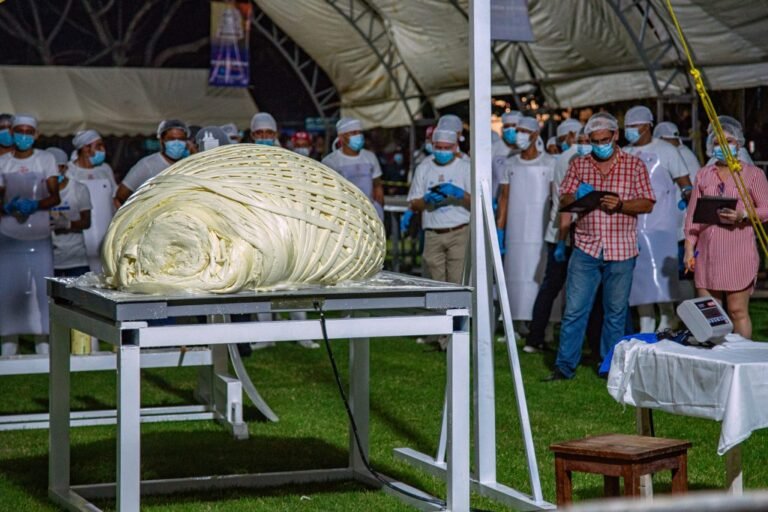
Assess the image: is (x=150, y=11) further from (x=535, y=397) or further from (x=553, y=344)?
(x=535, y=397)

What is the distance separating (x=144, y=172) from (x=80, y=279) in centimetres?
492

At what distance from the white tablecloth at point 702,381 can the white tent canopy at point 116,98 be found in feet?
89.4

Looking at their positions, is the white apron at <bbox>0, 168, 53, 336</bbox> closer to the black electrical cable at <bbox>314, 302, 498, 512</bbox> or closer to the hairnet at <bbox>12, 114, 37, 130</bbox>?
the hairnet at <bbox>12, 114, 37, 130</bbox>

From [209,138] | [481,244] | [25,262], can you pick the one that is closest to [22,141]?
[25,262]

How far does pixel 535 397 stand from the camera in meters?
10.1

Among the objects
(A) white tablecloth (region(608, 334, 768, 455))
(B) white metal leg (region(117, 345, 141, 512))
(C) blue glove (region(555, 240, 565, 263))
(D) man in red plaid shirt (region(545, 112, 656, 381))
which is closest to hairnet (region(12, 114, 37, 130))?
(D) man in red plaid shirt (region(545, 112, 656, 381))

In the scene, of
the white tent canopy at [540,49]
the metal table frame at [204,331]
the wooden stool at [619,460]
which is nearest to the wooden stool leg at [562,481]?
the wooden stool at [619,460]

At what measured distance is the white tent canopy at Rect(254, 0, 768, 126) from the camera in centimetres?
1802

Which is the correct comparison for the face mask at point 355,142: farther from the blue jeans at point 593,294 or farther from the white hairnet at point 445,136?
the blue jeans at point 593,294

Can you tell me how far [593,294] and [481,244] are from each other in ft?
13.6

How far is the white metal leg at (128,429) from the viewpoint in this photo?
5297 mm

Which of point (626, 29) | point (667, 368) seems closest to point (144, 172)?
point (667, 368)

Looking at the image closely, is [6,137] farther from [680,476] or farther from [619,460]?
[619,460]

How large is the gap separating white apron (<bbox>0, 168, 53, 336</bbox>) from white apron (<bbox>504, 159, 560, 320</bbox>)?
4.35 m
